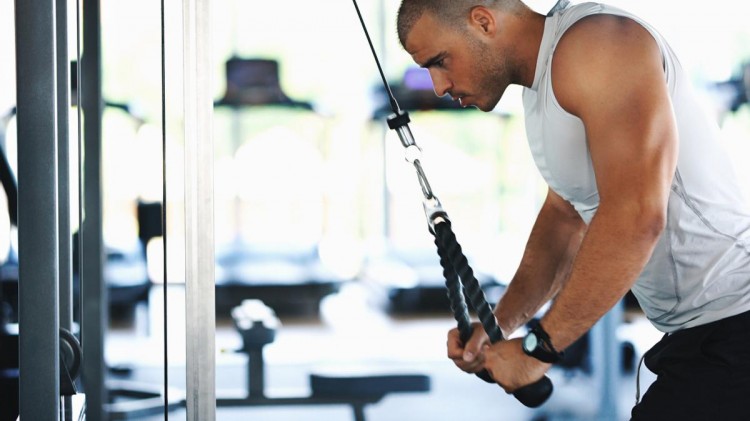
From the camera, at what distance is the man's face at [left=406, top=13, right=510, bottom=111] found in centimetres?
129

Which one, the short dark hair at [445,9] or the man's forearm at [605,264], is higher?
the short dark hair at [445,9]

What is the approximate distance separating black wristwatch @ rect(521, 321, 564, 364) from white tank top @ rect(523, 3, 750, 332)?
0.31 metres

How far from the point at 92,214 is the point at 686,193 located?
6.18ft

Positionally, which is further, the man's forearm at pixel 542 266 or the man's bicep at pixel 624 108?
the man's forearm at pixel 542 266

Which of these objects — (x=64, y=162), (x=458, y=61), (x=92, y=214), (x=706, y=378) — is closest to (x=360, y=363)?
(x=92, y=214)

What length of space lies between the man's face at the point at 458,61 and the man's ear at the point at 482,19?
0.6 inches

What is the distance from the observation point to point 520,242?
7.88 meters

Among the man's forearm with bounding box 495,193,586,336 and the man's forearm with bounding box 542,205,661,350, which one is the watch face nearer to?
the man's forearm with bounding box 542,205,661,350

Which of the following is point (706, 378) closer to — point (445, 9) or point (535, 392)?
point (535, 392)

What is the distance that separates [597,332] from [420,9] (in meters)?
2.94

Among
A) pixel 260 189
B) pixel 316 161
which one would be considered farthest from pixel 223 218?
pixel 316 161

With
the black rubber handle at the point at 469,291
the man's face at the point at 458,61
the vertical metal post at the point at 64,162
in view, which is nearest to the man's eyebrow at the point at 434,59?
the man's face at the point at 458,61

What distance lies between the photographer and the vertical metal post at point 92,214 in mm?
2531

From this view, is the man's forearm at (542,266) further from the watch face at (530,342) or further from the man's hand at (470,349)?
the watch face at (530,342)
